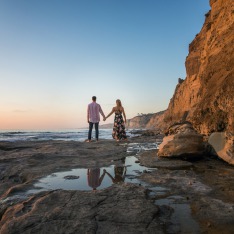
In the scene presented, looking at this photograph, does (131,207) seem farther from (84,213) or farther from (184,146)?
(184,146)

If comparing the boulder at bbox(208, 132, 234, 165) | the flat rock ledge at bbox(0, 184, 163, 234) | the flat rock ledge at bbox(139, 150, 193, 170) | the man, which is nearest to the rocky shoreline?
the flat rock ledge at bbox(0, 184, 163, 234)

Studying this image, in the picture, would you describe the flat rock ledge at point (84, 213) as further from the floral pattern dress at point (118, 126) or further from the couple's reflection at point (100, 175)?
the floral pattern dress at point (118, 126)

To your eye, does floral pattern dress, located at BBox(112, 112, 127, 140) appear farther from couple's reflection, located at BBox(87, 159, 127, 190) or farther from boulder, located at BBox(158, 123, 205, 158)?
couple's reflection, located at BBox(87, 159, 127, 190)

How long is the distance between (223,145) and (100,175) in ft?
10.0

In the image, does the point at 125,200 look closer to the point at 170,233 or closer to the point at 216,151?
the point at 170,233

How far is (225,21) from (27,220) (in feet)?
39.8

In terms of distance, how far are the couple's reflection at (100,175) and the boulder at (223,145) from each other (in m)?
2.18

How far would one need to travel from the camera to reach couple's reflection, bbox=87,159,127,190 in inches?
144

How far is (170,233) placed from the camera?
1985 millimetres

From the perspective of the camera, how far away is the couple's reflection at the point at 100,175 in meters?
3.66

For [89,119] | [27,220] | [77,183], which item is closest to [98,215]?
[27,220]

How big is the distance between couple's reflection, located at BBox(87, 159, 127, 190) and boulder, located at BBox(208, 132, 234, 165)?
218 cm

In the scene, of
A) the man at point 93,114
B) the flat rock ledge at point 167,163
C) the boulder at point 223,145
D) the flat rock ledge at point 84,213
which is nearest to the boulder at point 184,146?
the flat rock ledge at point 167,163

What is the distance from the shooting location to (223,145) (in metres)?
5.47
